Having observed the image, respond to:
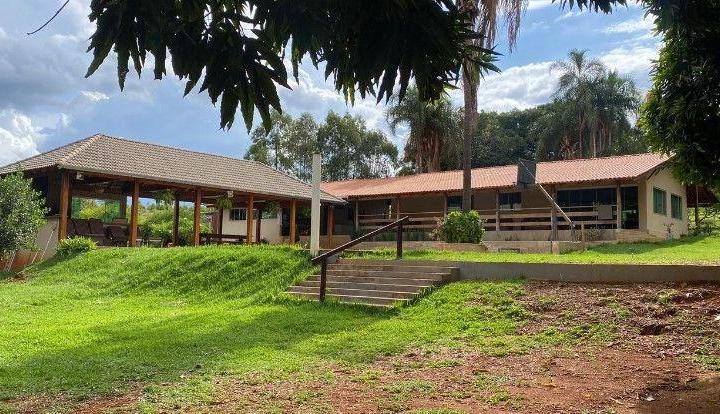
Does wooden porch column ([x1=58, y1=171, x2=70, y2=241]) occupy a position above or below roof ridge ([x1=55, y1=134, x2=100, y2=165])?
below

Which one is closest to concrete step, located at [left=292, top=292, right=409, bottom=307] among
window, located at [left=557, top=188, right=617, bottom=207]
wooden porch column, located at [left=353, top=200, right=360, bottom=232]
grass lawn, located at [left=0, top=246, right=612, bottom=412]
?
grass lawn, located at [left=0, top=246, right=612, bottom=412]

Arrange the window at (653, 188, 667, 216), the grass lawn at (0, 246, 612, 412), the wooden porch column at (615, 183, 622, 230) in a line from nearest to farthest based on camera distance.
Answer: the grass lawn at (0, 246, 612, 412), the wooden porch column at (615, 183, 622, 230), the window at (653, 188, 667, 216)

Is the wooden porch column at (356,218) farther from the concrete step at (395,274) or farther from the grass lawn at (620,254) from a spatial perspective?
the concrete step at (395,274)

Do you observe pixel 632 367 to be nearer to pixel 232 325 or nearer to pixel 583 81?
pixel 232 325

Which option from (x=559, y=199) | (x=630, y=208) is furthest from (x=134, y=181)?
(x=630, y=208)

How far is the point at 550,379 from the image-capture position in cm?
606

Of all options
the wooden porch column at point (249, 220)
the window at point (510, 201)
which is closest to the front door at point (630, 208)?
the window at point (510, 201)

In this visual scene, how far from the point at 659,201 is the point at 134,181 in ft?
68.5

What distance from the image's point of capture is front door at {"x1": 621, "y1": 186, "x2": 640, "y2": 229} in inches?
985

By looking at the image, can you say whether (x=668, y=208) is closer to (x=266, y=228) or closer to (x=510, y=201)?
A: (x=510, y=201)

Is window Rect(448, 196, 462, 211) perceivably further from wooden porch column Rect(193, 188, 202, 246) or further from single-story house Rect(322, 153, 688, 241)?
wooden porch column Rect(193, 188, 202, 246)

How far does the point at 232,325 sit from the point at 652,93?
673 centimetres

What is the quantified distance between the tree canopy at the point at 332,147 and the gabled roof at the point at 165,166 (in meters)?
18.6

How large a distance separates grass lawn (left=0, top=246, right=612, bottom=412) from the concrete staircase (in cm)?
42
